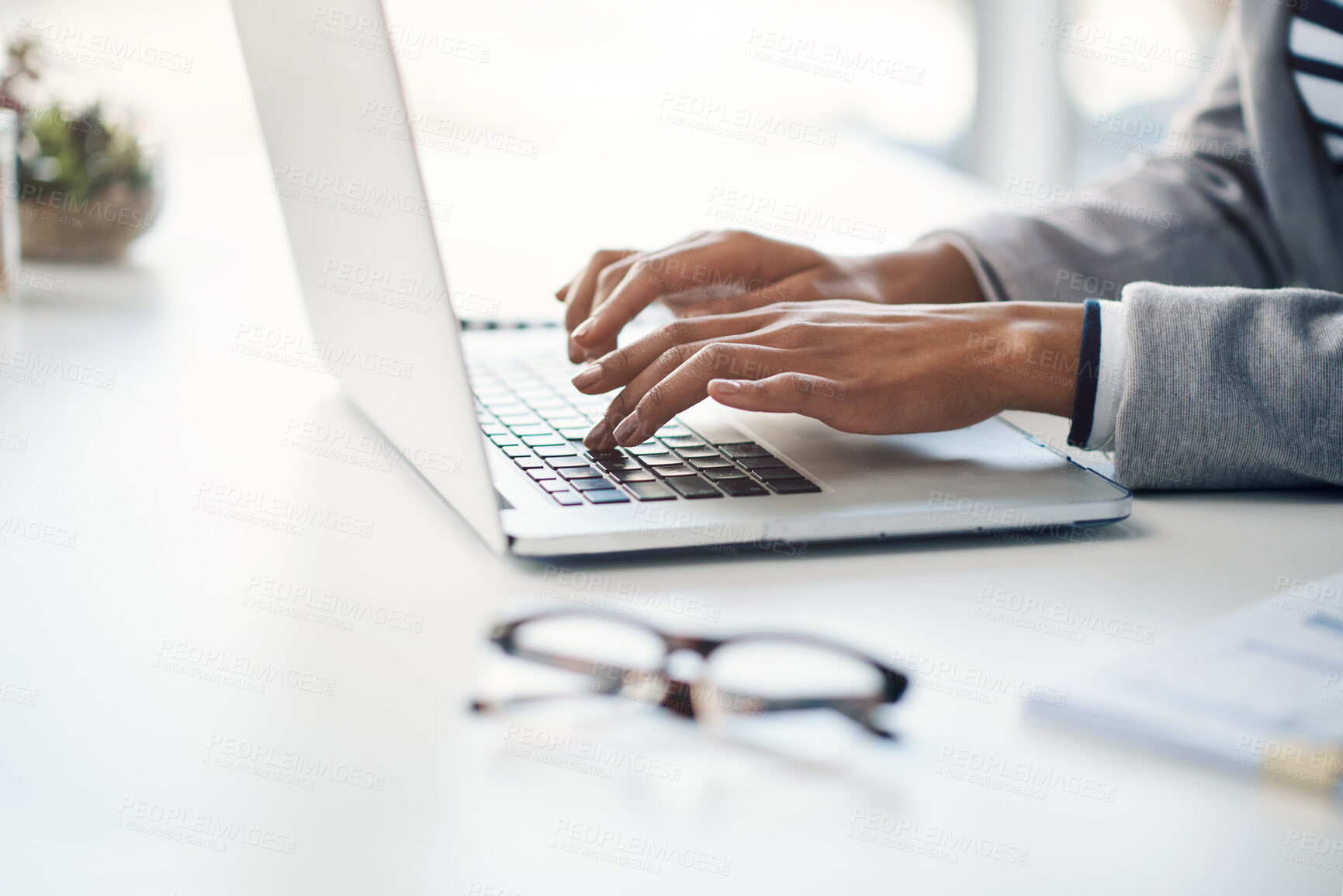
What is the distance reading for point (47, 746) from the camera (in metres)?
0.44

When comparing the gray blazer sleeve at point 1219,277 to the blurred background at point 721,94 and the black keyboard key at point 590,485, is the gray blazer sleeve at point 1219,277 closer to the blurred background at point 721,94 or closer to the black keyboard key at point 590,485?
the black keyboard key at point 590,485

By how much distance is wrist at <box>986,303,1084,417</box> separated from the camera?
0.73 m

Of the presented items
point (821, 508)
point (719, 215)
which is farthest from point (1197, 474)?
point (719, 215)

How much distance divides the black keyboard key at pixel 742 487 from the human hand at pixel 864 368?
5cm

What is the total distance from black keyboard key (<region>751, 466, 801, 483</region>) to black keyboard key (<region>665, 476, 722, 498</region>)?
0.04 m

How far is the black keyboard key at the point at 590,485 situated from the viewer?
65 centimetres

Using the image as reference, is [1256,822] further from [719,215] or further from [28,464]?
[719,215]

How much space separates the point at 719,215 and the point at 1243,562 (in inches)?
39.0

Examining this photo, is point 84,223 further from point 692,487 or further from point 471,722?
point 471,722
